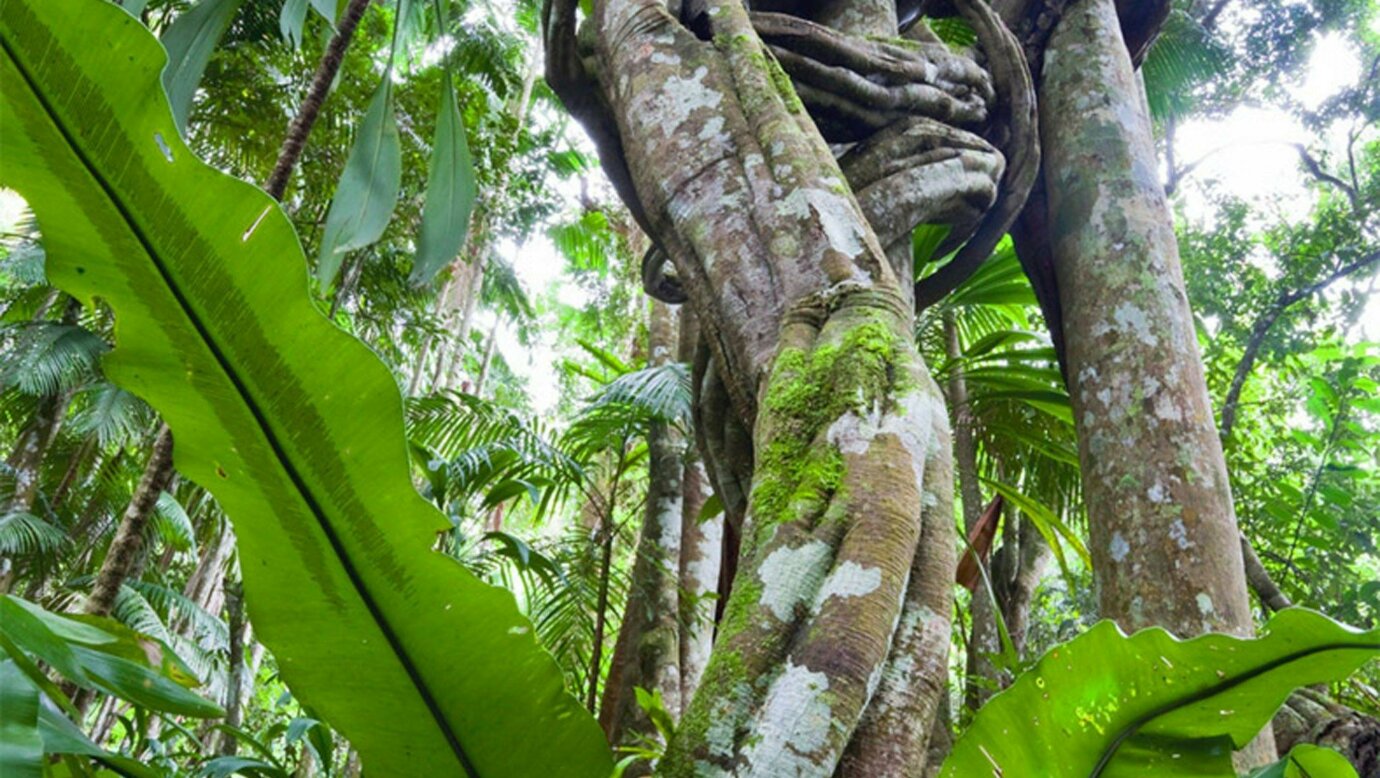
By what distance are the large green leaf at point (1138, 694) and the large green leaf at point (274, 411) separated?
0.39 m

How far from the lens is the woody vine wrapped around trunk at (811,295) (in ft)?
2.94

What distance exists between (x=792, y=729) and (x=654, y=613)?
2.06 meters

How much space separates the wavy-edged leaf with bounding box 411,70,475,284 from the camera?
78.9 inches

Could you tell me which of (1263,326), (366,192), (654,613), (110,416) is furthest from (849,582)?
(110,416)

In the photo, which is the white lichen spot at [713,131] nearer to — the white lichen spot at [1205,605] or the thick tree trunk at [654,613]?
the white lichen spot at [1205,605]

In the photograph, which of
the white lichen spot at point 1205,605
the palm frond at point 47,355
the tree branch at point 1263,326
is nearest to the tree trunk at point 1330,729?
the white lichen spot at point 1205,605

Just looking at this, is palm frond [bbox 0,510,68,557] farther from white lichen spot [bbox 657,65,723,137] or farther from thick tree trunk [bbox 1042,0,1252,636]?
thick tree trunk [bbox 1042,0,1252,636]

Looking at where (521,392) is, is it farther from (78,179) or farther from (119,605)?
(78,179)

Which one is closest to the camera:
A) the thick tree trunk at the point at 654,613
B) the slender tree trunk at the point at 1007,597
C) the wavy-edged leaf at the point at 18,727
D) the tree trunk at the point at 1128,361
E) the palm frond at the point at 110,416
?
the wavy-edged leaf at the point at 18,727

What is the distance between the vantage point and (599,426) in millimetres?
2971

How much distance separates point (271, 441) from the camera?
73cm

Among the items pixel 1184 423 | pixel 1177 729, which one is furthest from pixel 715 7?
pixel 1177 729

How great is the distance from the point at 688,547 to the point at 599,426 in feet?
1.70

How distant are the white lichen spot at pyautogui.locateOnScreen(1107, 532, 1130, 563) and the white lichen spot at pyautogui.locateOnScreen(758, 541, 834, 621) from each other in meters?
0.99
